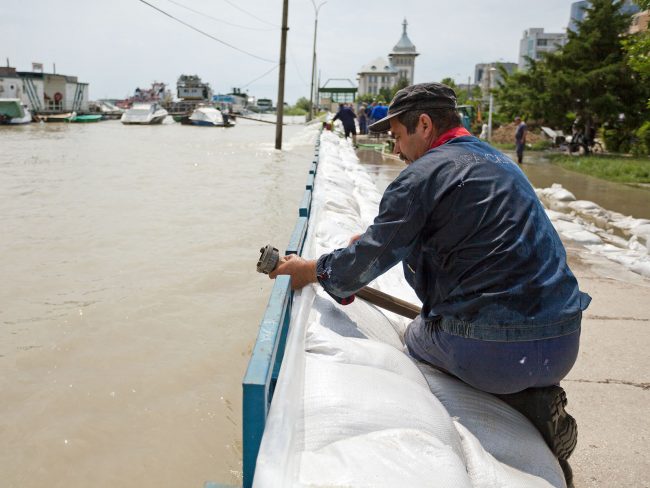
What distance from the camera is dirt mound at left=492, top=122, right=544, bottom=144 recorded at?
2478 centimetres

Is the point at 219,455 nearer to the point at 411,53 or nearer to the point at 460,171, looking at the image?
the point at 460,171

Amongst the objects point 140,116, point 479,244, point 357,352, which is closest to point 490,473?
point 357,352

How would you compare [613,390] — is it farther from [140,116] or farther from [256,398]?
[140,116]

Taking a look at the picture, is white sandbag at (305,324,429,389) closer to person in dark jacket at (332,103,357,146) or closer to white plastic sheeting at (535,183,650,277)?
white plastic sheeting at (535,183,650,277)

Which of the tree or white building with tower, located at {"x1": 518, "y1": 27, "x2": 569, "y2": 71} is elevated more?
white building with tower, located at {"x1": 518, "y1": 27, "x2": 569, "y2": 71}

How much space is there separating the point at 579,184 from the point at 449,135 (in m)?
11.5

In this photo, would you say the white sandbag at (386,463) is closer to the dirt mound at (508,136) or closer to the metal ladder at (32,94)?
the dirt mound at (508,136)

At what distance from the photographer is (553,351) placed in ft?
5.64

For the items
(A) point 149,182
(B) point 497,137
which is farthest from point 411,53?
(A) point 149,182

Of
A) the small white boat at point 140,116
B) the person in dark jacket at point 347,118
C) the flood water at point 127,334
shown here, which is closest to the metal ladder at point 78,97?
the small white boat at point 140,116

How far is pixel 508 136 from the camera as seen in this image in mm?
24953

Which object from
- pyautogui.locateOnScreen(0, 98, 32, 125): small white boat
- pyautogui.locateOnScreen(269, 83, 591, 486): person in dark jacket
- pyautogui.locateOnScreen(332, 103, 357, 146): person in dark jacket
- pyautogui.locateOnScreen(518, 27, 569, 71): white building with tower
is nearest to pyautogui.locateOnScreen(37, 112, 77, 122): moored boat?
pyautogui.locateOnScreen(0, 98, 32, 125): small white boat

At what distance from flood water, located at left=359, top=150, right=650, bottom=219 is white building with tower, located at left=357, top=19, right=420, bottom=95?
279ft

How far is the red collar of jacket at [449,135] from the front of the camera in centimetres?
189
